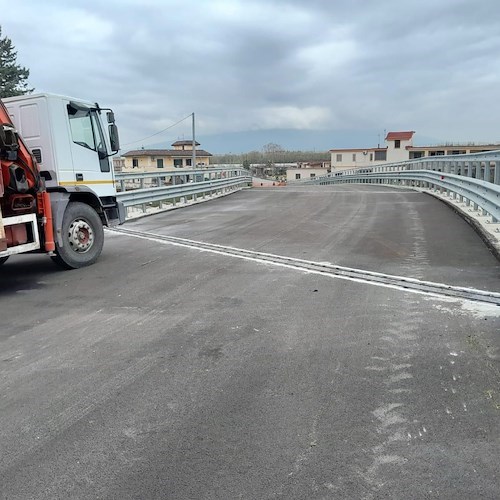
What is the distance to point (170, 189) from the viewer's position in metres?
17.8

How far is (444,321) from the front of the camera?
489cm

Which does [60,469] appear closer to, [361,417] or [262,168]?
[361,417]

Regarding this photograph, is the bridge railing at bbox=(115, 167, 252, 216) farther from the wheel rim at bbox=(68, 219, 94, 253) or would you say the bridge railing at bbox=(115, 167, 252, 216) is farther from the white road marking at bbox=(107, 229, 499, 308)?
the wheel rim at bbox=(68, 219, 94, 253)

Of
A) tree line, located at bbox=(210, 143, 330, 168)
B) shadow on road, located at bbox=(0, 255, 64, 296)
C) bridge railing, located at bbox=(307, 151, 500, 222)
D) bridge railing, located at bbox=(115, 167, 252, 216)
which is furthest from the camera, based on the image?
tree line, located at bbox=(210, 143, 330, 168)

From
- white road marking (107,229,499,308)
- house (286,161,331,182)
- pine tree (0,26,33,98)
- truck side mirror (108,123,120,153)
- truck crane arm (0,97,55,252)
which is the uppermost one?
pine tree (0,26,33,98)

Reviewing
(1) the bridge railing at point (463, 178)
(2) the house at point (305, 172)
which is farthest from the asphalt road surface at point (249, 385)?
(2) the house at point (305, 172)

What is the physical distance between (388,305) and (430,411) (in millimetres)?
2305

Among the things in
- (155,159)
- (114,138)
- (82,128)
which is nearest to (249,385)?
(82,128)

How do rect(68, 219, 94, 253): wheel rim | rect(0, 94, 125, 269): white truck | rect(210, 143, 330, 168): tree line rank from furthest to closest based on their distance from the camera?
rect(210, 143, 330, 168): tree line, rect(68, 219, 94, 253): wheel rim, rect(0, 94, 125, 269): white truck

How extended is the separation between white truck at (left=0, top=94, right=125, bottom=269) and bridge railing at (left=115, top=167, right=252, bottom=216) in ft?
16.6

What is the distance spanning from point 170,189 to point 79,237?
9873 mm

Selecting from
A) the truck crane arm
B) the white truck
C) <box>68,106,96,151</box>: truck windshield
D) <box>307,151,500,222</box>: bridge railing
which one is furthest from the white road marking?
<box>307,151,500,222</box>: bridge railing

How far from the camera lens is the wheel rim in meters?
7.96

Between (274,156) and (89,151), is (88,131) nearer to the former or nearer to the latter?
(89,151)
